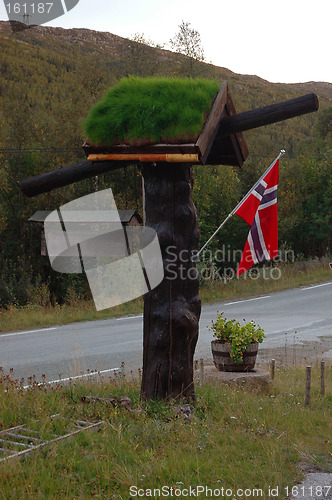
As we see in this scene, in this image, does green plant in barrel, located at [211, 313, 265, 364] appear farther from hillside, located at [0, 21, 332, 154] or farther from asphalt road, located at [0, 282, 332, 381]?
hillside, located at [0, 21, 332, 154]

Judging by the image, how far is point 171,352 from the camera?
6.14 meters

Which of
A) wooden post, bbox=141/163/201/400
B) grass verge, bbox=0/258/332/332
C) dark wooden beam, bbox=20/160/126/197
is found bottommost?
grass verge, bbox=0/258/332/332

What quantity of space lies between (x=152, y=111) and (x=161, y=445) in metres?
3.28

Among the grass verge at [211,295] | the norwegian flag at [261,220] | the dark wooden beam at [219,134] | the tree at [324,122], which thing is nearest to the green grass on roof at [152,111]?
the dark wooden beam at [219,134]

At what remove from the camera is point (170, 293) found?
610cm

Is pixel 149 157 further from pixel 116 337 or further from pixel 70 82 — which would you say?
pixel 70 82

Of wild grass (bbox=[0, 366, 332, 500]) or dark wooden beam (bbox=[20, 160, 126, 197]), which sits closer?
wild grass (bbox=[0, 366, 332, 500])

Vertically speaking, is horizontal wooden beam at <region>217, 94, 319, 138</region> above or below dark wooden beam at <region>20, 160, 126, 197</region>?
above

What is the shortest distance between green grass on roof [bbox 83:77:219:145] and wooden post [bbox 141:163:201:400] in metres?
0.40

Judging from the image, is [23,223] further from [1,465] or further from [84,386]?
[1,465]

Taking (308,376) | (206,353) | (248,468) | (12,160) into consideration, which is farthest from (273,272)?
(248,468)

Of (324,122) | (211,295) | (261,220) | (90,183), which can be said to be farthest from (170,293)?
(324,122)

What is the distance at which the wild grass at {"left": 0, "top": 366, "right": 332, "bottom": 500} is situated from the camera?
4387 millimetres

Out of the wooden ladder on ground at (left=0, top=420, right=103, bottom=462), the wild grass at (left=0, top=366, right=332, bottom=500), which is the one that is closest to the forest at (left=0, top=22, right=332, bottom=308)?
the wild grass at (left=0, top=366, right=332, bottom=500)
